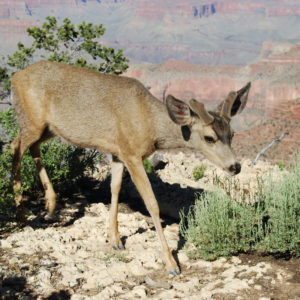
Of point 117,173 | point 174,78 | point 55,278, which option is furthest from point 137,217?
point 174,78

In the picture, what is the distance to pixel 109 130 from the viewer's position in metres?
6.32

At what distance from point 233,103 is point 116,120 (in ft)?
5.87

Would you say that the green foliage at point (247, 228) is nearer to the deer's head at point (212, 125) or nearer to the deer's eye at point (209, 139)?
the deer's head at point (212, 125)

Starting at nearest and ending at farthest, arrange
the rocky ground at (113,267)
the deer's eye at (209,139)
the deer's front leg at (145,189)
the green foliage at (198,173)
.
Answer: the rocky ground at (113,267), the deer's eye at (209,139), the deer's front leg at (145,189), the green foliage at (198,173)

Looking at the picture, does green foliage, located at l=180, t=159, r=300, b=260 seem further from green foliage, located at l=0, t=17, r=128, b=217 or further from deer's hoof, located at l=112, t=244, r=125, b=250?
green foliage, located at l=0, t=17, r=128, b=217

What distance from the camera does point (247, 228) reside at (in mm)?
5887

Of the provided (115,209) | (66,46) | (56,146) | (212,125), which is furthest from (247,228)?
(66,46)

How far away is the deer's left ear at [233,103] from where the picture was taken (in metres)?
5.81

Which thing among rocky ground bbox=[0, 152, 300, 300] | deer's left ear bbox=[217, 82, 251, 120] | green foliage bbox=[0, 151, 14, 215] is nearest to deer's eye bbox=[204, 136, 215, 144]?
deer's left ear bbox=[217, 82, 251, 120]

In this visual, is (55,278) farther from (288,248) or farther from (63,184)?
(63,184)

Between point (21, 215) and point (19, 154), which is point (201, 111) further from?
point (21, 215)

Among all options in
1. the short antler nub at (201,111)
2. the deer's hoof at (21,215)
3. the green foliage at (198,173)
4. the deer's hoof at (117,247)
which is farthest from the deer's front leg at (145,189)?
the green foliage at (198,173)

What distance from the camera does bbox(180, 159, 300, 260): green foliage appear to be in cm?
566

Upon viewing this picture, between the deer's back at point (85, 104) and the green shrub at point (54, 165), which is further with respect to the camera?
the green shrub at point (54, 165)
